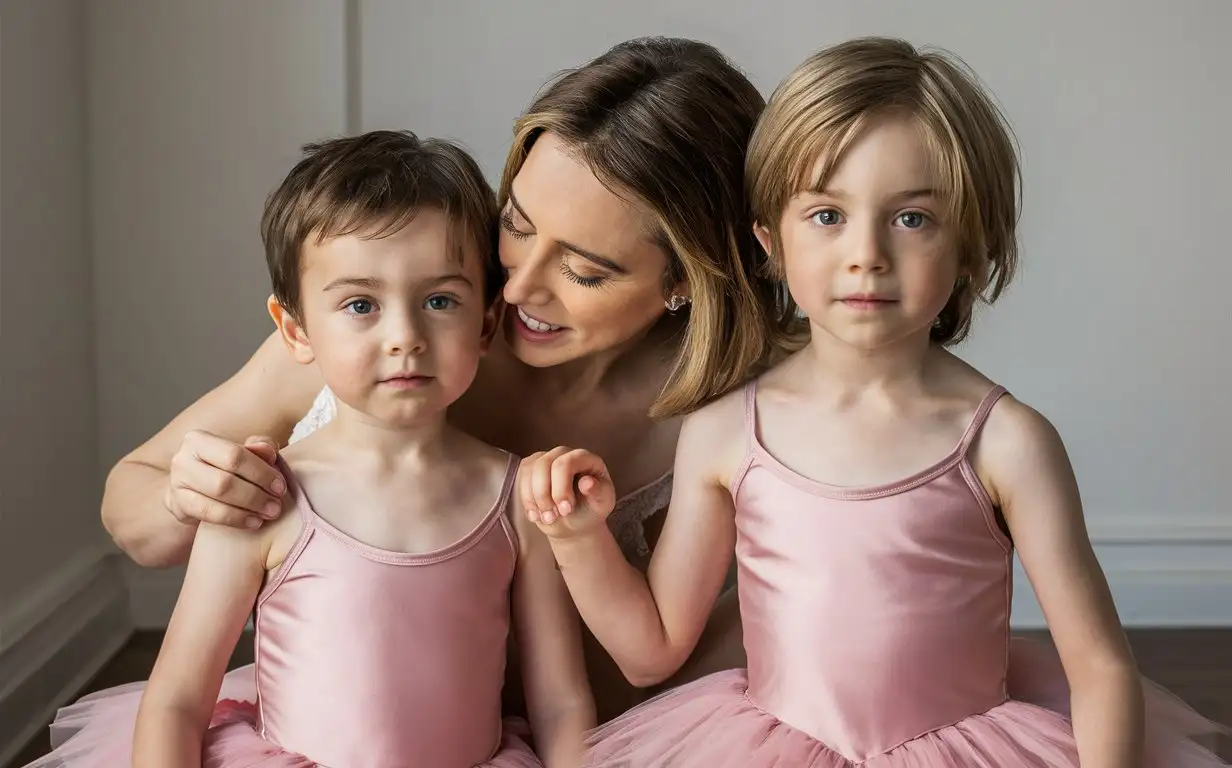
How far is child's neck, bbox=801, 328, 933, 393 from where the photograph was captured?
116 cm

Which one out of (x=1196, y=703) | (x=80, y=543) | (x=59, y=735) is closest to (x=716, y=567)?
(x=59, y=735)

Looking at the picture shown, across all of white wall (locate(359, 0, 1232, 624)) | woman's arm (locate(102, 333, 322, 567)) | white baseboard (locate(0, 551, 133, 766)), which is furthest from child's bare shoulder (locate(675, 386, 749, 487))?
white wall (locate(359, 0, 1232, 624))

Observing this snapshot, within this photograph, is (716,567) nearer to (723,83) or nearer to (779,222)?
(779,222)

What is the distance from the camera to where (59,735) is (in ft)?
4.30

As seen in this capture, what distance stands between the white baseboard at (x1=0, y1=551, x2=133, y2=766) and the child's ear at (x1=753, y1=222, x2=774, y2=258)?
1316 mm

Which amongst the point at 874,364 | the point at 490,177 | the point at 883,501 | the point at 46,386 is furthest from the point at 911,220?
the point at 46,386

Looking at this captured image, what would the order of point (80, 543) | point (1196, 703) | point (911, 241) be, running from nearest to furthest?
point (911, 241) < point (1196, 703) < point (80, 543)

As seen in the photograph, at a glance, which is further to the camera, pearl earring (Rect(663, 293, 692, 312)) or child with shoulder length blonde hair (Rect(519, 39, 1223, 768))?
pearl earring (Rect(663, 293, 692, 312))

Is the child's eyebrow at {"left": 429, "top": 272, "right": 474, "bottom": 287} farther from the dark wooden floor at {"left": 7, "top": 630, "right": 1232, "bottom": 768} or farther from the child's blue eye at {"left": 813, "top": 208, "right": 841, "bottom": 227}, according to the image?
the dark wooden floor at {"left": 7, "top": 630, "right": 1232, "bottom": 768}

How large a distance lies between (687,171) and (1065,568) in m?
0.51

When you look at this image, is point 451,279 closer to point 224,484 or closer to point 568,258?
point 568,258

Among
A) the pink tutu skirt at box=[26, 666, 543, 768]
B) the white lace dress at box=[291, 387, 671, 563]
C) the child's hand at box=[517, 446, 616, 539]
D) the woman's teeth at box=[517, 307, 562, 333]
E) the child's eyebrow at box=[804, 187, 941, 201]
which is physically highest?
the child's eyebrow at box=[804, 187, 941, 201]

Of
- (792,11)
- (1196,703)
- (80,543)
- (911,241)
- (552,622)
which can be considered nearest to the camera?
(911,241)

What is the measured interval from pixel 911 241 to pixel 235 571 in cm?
67
